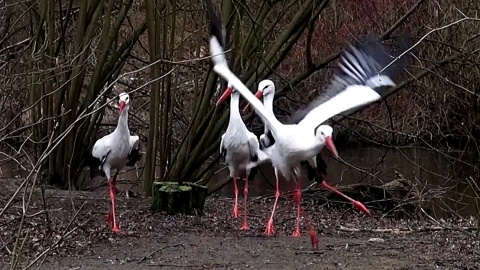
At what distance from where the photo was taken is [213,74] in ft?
34.9

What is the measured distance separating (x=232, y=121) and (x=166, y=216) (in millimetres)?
1232

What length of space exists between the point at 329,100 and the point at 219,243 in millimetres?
1510

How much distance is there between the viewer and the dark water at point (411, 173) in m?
12.0

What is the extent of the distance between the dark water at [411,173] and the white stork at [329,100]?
11.0 ft

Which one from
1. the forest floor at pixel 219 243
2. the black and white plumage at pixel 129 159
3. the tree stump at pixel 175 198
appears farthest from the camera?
the black and white plumage at pixel 129 159

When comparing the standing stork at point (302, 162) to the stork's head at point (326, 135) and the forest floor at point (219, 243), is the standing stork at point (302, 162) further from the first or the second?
the forest floor at point (219, 243)

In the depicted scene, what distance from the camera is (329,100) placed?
23.6ft

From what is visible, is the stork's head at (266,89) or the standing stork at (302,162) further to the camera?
the stork's head at (266,89)

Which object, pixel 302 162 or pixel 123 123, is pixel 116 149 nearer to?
pixel 123 123

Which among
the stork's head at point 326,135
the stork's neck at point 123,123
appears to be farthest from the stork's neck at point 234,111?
the stork's head at point 326,135

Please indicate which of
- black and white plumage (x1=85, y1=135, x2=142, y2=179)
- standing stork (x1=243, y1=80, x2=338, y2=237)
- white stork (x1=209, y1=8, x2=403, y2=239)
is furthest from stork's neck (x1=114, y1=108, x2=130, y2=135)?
standing stork (x1=243, y1=80, x2=338, y2=237)

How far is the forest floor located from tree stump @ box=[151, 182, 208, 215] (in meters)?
0.12

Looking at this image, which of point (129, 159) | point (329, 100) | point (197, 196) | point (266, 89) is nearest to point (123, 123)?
point (129, 159)

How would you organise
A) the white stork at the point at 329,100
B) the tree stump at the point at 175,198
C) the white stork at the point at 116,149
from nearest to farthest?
the white stork at the point at 329,100, the white stork at the point at 116,149, the tree stump at the point at 175,198
